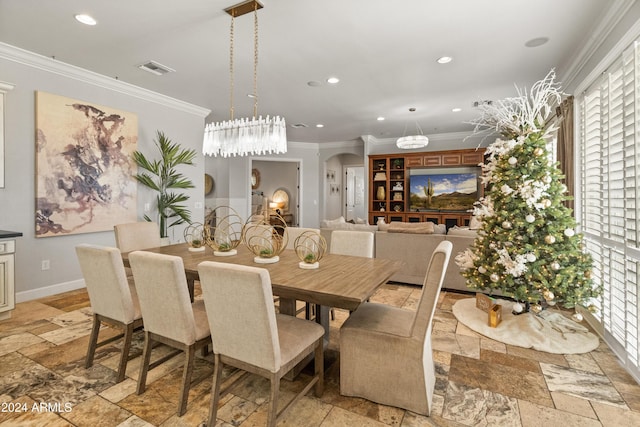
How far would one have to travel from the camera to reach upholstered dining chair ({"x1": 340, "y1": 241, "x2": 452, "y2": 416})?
5.63 feet

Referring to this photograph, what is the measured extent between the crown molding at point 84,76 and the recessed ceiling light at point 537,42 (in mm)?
4653

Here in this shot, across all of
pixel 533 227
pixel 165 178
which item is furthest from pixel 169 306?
pixel 165 178

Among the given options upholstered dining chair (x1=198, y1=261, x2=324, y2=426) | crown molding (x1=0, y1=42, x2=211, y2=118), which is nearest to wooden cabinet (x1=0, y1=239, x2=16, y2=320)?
crown molding (x1=0, y1=42, x2=211, y2=118)

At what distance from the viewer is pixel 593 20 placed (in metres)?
2.72

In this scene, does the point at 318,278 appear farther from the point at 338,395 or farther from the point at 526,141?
the point at 526,141

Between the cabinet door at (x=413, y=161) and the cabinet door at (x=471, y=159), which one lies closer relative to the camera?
the cabinet door at (x=471, y=159)

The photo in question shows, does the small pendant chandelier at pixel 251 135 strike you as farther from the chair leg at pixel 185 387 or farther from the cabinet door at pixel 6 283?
the cabinet door at pixel 6 283

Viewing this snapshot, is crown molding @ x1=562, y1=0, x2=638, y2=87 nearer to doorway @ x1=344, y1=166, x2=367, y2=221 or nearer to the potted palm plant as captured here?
the potted palm plant

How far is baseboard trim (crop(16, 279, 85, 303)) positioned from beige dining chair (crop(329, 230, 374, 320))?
11.2 feet

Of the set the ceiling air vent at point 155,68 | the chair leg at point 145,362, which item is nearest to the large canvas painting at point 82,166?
the ceiling air vent at point 155,68

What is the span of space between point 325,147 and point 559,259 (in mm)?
6494

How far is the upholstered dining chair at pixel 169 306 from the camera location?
1720 millimetres

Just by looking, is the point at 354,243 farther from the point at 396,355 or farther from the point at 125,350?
the point at 125,350

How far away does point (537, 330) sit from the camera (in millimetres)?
2877
